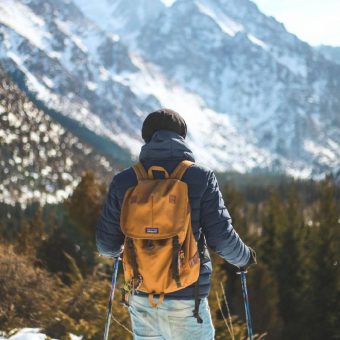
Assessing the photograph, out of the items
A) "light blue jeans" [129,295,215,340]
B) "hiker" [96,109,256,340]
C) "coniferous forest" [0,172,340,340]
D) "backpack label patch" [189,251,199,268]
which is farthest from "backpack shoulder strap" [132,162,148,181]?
"coniferous forest" [0,172,340,340]

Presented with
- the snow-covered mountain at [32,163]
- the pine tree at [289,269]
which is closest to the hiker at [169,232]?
the pine tree at [289,269]

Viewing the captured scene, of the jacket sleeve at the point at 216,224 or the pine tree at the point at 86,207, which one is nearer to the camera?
the jacket sleeve at the point at 216,224

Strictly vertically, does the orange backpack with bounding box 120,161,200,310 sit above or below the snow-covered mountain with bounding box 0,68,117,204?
below

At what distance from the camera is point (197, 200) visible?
4.48 meters

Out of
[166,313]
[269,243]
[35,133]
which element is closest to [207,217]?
[166,313]

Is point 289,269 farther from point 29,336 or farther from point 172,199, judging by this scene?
point 172,199

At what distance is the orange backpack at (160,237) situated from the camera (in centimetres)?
432

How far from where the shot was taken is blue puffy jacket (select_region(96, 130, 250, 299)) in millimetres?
4488

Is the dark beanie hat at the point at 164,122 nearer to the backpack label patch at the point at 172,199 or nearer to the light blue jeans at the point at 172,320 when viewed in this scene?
the backpack label patch at the point at 172,199

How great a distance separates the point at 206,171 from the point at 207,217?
1.31 ft

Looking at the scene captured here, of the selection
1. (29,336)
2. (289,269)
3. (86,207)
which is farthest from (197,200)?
(86,207)

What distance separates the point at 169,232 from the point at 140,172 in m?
0.63

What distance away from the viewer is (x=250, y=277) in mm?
28625

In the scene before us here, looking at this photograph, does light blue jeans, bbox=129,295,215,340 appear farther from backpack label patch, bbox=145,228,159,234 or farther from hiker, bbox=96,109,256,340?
Result: backpack label patch, bbox=145,228,159,234
